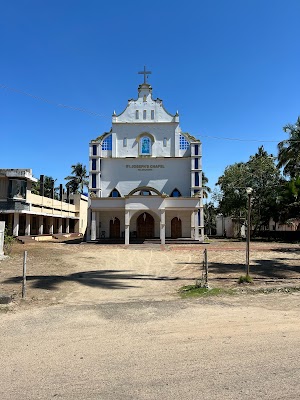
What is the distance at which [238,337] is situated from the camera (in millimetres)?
5359

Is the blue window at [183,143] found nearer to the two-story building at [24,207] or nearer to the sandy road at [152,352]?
the two-story building at [24,207]

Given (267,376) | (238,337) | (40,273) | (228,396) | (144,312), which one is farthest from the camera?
(40,273)

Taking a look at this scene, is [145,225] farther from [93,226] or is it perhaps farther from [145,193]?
[93,226]

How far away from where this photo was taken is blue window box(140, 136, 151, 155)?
34438 mm

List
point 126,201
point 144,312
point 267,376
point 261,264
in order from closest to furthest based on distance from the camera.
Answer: point 267,376 < point 144,312 < point 261,264 < point 126,201

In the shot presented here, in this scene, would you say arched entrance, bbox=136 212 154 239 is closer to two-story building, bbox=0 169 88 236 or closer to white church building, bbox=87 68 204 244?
white church building, bbox=87 68 204 244

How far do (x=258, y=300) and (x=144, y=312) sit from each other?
3.01 metres

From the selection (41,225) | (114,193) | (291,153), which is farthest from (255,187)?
(41,225)

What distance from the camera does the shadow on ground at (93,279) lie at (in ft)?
34.0

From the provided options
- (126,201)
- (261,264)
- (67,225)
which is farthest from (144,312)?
(67,225)

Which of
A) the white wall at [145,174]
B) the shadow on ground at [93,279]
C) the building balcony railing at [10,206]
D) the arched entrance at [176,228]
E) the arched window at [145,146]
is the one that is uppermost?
the arched window at [145,146]

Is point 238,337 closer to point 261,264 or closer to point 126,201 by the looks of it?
point 261,264

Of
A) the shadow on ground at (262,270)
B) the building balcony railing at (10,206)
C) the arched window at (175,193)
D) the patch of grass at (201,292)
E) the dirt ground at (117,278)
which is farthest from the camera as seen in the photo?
the arched window at (175,193)

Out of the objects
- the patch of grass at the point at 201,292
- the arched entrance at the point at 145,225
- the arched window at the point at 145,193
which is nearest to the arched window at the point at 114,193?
the arched window at the point at 145,193
